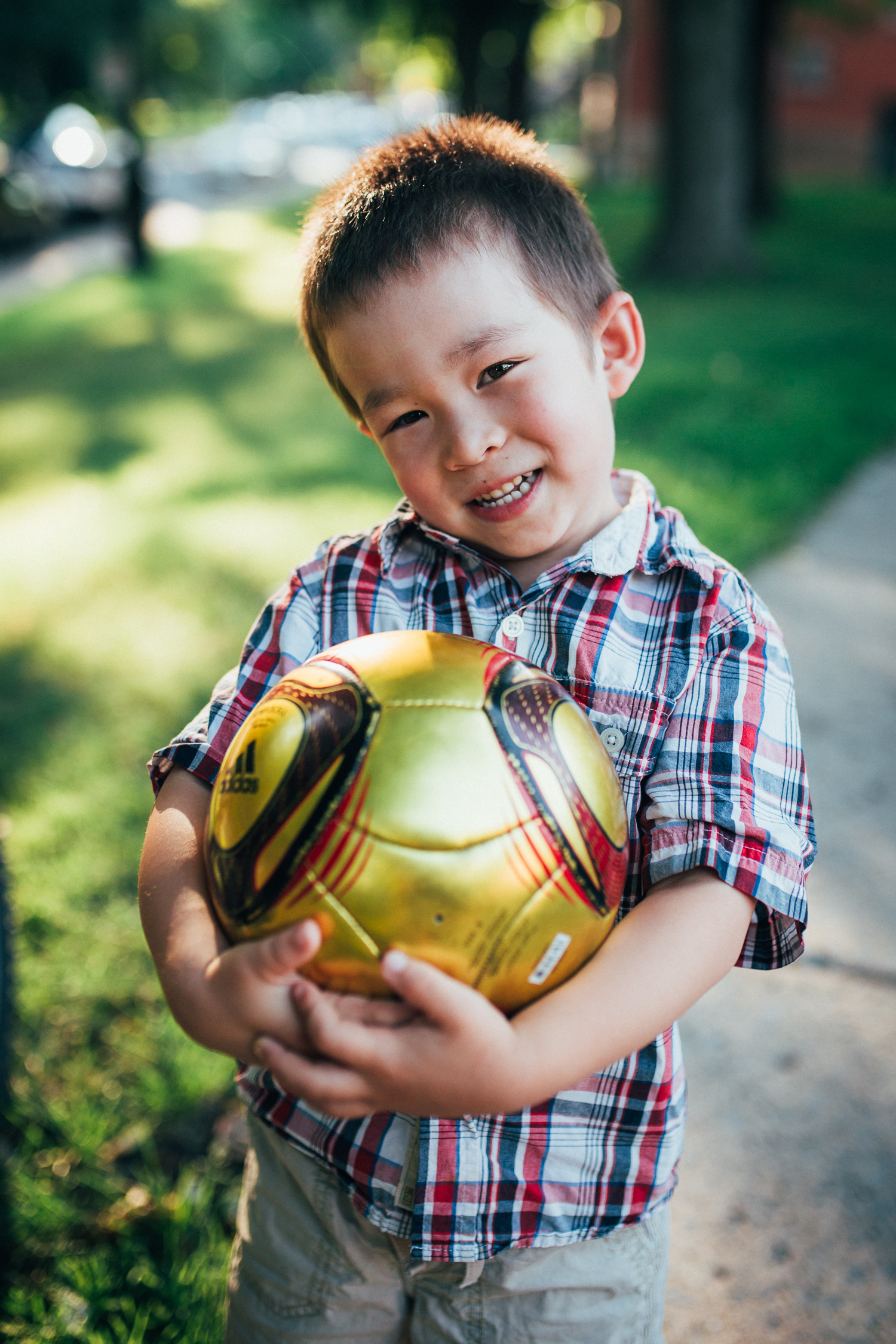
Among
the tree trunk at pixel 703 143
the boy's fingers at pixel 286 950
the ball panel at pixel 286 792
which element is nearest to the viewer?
the boy's fingers at pixel 286 950

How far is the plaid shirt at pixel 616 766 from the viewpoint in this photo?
1332mm

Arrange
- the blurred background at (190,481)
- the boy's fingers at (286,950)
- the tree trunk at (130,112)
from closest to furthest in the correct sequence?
the boy's fingers at (286,950) < the blurred background at (190,481) < the tree trunk at (130,112)

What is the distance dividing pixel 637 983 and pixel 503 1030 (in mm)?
197

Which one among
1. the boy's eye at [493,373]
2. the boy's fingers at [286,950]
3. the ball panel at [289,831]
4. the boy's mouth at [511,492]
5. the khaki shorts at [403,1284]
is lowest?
the khaki shorts at [403,1284]

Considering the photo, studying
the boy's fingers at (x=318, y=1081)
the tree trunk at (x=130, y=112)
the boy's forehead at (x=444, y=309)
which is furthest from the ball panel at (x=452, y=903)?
the tree trunk at (x=130, y=112)

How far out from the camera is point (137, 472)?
6234 mm

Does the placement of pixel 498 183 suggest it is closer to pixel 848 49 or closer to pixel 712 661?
pixel 712 661

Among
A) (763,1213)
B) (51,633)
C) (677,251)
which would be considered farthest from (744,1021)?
(677,251)

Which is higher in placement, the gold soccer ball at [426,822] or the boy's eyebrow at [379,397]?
the boy's eyebrow at [379,397]

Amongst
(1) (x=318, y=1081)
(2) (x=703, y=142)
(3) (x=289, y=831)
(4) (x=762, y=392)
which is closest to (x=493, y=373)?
(3) (x=289, y=831)

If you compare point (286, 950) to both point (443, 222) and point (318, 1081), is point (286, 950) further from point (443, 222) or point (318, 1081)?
point (443, 222)

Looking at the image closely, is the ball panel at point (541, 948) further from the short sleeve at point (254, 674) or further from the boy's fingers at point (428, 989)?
the short sleeve at point (254, 674)

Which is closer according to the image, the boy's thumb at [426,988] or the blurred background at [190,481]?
the boy's thumb at [426,988]

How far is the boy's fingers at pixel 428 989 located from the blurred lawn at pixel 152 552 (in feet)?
3.91
